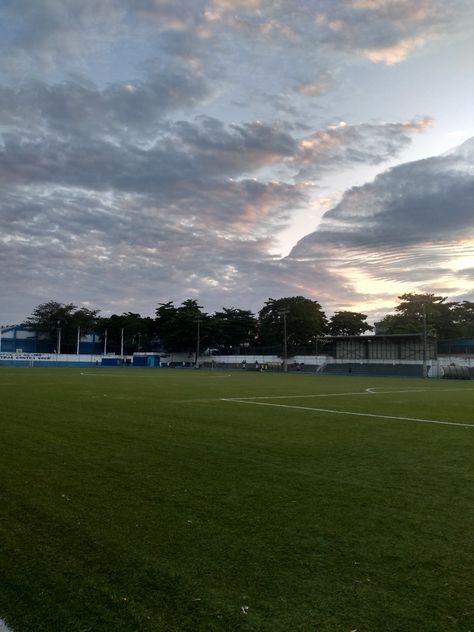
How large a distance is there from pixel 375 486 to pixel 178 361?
9272 cm

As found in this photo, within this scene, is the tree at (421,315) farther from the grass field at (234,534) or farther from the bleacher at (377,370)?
the grass field at (234,534)

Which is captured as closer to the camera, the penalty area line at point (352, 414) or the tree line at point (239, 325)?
the penalty area line at point (352, 414)

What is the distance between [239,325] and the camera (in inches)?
3981

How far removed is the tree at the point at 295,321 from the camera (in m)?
88.2

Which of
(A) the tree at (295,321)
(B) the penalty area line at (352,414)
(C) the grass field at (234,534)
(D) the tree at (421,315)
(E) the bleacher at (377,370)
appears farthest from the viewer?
(A) the tree at (295,321)

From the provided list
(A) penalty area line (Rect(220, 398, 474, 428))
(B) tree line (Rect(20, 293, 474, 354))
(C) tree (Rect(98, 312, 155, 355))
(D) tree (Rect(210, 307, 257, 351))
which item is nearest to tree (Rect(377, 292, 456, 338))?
(B) tree line (Rect(20, 293, 474, 354))

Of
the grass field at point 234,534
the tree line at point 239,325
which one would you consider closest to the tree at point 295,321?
the tree line at point 239,325

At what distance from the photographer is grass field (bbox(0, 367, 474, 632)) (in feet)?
10.6

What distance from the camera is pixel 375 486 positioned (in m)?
6.36

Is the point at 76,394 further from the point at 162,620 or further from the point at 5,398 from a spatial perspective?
the point at 162,620

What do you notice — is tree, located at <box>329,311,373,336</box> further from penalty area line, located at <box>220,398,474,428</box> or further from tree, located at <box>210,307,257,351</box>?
penalty area line, located at <box>220,398,474,428</box>

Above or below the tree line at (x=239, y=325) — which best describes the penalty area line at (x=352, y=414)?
below

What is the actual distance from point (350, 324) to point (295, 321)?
1065 centimetres

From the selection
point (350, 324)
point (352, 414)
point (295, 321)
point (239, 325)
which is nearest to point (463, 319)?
point (350, 324)
